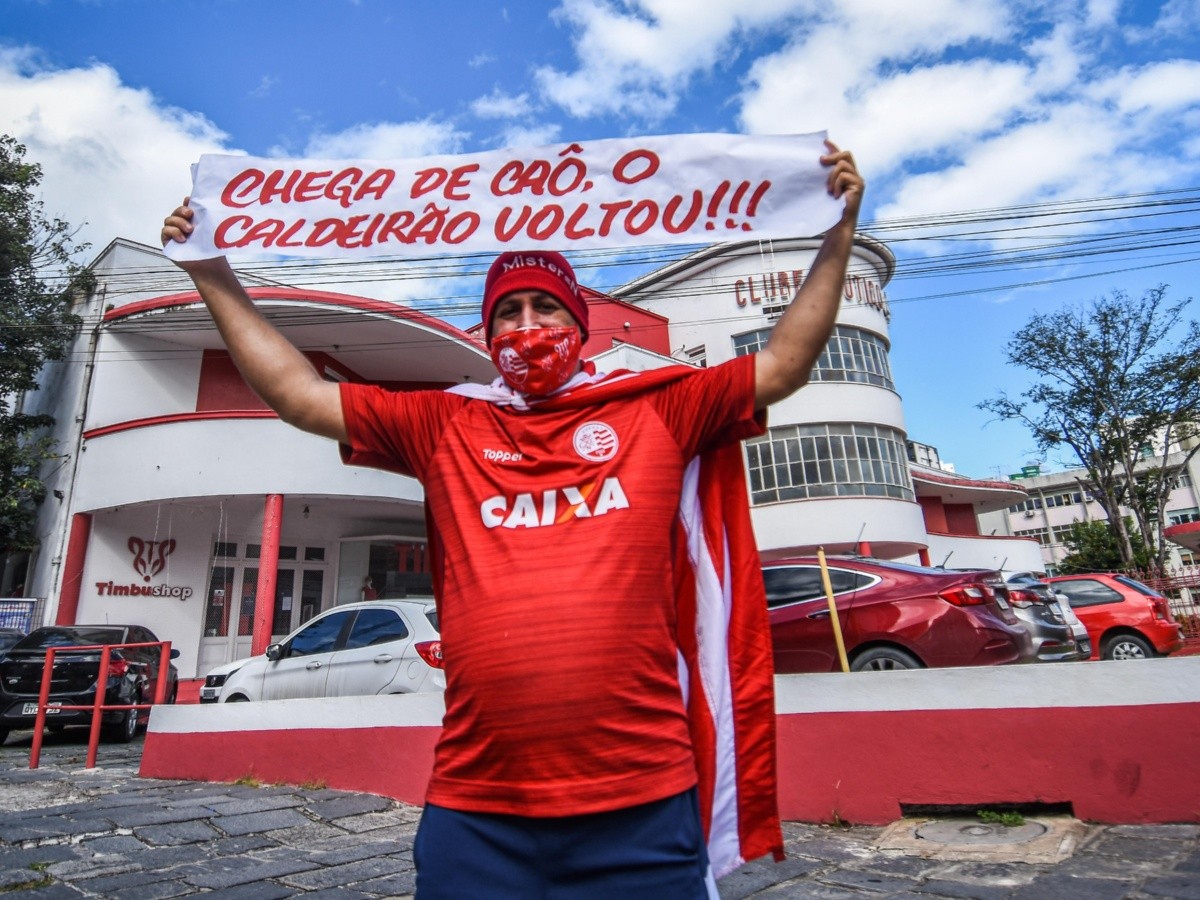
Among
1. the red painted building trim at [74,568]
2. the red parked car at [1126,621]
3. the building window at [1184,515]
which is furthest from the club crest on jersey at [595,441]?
the building window at [1184,515]

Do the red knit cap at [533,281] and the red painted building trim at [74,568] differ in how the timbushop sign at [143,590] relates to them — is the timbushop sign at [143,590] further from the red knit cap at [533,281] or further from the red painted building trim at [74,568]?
the red knit cap at [533,281]

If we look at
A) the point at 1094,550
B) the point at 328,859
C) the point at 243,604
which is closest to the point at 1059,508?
the point at 1094,550

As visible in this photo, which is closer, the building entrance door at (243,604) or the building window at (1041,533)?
the building entrance door at (243,604)

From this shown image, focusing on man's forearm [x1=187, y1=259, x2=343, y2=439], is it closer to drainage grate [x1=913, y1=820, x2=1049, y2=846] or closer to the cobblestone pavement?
the cobblestone pavement

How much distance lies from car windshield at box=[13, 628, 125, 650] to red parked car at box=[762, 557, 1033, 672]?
30.5 feet

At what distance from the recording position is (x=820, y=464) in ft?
74.0

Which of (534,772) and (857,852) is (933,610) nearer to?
(857,852)

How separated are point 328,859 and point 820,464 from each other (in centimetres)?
1965

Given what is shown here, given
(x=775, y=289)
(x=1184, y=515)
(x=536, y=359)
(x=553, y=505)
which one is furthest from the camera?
(x=1184, y=515)

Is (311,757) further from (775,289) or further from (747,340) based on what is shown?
(775,289)

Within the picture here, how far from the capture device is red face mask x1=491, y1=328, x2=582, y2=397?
1739mm

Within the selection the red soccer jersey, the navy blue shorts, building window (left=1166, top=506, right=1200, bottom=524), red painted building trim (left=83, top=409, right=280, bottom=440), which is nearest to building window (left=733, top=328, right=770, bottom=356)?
red painted building trim (left=83, top=409, right=280, bottom=440)

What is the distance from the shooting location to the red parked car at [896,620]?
6.71 m

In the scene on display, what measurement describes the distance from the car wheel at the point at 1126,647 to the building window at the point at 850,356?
41.7 ft
